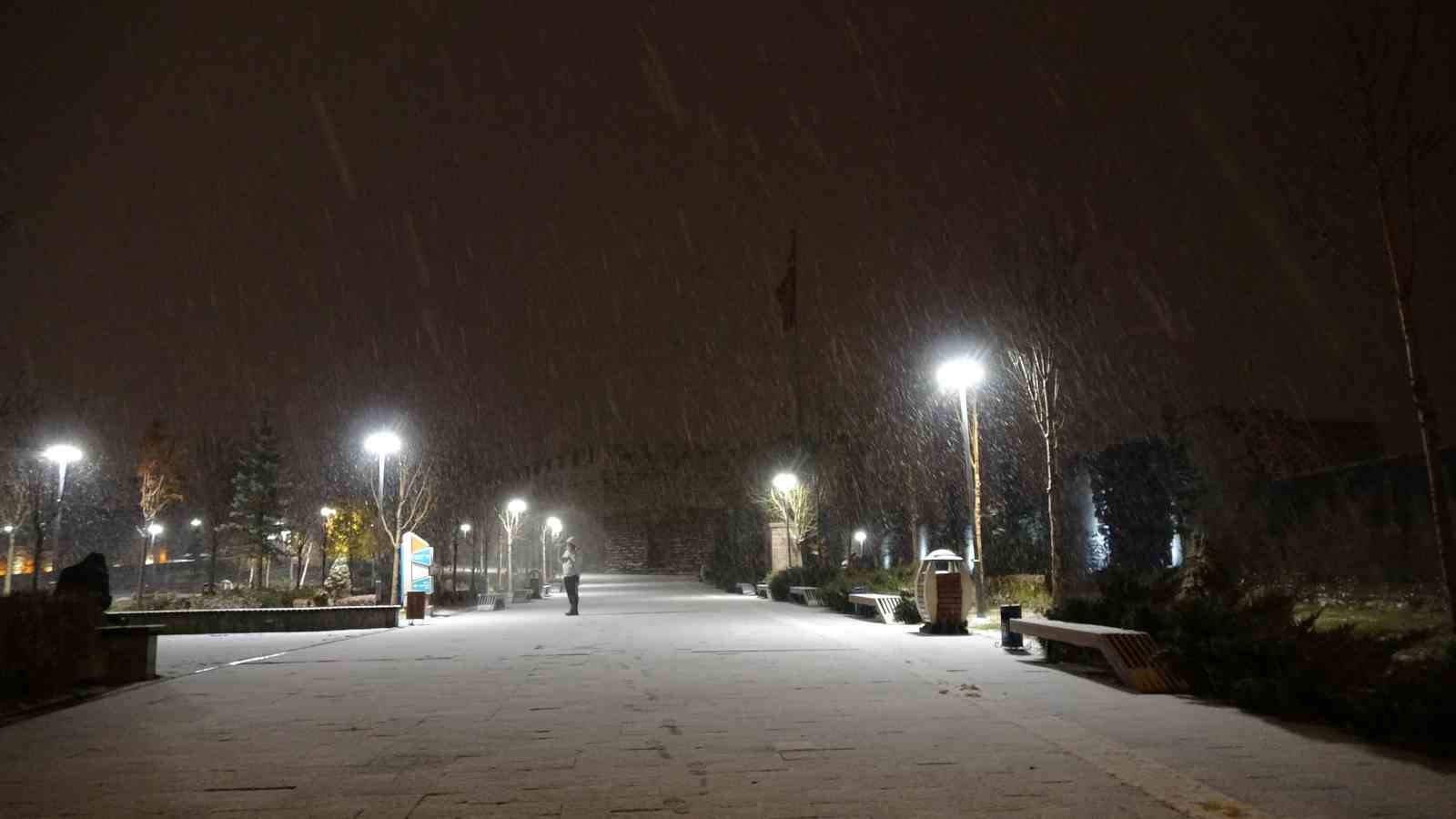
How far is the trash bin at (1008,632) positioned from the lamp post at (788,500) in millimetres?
23520

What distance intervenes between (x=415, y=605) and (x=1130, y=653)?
18.3 m

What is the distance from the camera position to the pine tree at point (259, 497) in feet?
180

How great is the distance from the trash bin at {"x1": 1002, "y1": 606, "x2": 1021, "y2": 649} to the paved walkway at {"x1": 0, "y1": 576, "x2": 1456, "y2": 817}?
1843mm

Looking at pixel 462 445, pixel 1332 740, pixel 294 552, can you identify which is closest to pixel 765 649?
pixel 1332 740

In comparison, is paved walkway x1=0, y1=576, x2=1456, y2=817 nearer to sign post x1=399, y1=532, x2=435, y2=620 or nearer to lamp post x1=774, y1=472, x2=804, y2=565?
sign post x1=399, y1=532, x2=435, y2=620

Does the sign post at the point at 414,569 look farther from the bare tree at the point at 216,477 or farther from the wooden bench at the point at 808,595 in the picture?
the bare tree at the point at 216,477

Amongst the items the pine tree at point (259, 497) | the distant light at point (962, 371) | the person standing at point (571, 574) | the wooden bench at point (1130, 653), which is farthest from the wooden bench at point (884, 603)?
the pine tree at point (259, 497)

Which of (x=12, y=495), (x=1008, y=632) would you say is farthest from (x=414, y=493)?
(x=1008, y=632)

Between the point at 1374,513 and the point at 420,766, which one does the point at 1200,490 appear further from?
the point at 420,766

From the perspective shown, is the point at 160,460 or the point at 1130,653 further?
the point at 160,460

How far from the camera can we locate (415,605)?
24859mm

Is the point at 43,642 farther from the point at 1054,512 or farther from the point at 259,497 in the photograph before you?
the point at 259,497

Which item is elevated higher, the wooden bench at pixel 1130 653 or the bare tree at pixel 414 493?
the bare tree at pixel 414 493

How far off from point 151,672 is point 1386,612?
17422 millimetres
